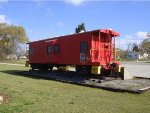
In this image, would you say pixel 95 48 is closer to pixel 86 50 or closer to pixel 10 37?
pixel 86 50

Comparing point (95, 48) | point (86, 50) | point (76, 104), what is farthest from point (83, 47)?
point (76, 104)

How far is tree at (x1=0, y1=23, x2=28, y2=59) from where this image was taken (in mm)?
84688

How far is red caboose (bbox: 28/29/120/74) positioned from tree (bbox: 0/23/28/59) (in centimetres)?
6348

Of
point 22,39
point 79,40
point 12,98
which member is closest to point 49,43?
point 79,40

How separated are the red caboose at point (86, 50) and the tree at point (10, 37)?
6348cm

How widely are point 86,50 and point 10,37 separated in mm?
69600

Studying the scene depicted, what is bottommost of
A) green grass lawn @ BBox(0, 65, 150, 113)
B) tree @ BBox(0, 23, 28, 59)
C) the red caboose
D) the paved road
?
green grass lawn @ BBox(0, 65, 150, 113)

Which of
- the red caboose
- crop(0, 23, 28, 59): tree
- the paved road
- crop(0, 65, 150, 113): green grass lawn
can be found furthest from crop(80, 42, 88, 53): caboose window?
crop(0, 23, 28, 59): tree

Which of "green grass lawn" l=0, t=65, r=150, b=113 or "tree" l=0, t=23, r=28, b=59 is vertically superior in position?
"tree" l=0, t=23, r=28, b=59

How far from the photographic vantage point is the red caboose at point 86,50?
18.7m

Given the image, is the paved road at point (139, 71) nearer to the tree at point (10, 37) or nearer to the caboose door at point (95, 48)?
the caboose door at point (95, 48)

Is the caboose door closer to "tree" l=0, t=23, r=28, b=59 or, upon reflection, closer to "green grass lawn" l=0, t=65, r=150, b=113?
"green grass lawn" l=0, t=65, r=150, b=113

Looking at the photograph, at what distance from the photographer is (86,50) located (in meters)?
19.2

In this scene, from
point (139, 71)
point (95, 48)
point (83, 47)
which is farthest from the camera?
point (139, 71)
